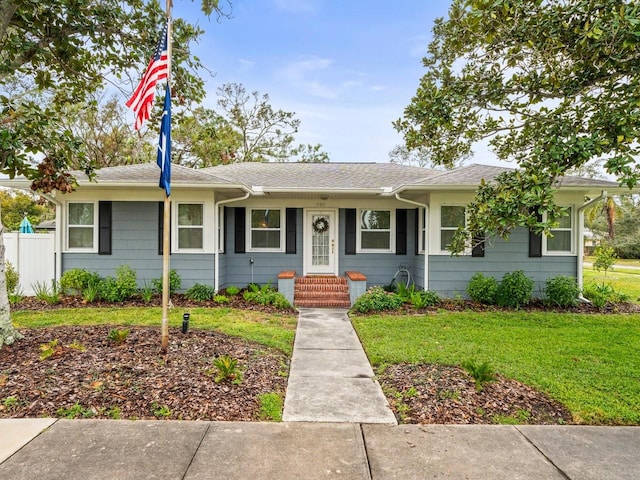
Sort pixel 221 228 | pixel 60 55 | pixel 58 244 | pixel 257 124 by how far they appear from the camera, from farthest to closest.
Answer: pixel 257 124, pixel 221 228, pixel 58 244, pixel 60 55

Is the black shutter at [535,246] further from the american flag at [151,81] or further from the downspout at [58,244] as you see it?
the downspout at [58,244]

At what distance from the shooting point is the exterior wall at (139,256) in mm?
8977

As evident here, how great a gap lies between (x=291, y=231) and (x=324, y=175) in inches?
83.3

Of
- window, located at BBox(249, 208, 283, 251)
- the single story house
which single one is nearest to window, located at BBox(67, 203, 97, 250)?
the single story house

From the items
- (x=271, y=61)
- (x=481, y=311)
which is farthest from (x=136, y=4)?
(x=271, y=61)

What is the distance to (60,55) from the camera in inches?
222

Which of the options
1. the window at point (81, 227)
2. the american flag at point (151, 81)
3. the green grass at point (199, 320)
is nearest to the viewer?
the american flag at point (151, 81)

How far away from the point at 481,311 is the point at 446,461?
6.00 metres

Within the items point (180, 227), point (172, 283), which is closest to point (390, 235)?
point (180, 227)

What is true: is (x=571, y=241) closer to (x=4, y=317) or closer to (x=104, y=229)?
(x=4, y=317)

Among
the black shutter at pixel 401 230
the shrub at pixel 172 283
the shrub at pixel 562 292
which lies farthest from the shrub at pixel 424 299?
the shrub at pixel 172 283

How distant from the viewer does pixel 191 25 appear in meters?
5.63

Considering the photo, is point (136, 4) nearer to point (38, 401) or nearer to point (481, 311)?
point (38, 401)

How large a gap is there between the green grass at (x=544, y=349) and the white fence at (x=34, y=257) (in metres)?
7.68
